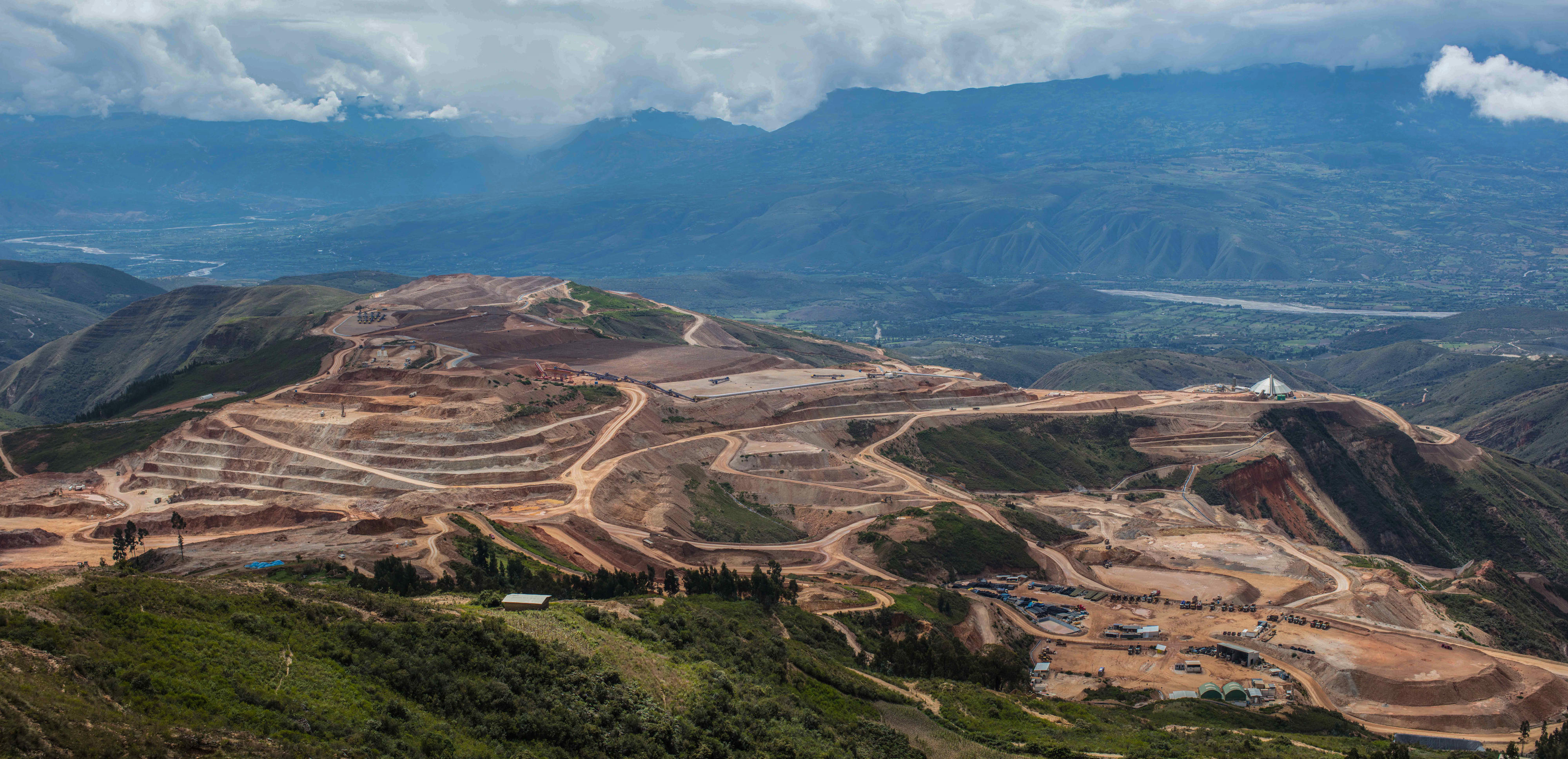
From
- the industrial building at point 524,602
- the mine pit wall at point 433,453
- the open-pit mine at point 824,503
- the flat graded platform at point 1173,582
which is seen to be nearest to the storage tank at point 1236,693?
the open-pit mine at point 824,503

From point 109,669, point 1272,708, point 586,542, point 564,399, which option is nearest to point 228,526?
point 586,542

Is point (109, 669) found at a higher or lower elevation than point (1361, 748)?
higher

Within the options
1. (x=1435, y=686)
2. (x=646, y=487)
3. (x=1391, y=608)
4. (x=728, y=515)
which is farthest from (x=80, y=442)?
(x=1391, y=608)

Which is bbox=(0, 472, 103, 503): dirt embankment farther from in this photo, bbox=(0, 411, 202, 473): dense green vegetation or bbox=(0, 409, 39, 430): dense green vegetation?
bbox=(0, 409, 39, 430): dense green vegetation

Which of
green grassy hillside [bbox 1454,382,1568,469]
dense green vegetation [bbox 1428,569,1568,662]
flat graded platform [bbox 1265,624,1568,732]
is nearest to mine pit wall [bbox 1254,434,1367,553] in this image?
dense green vegetation [bbox 1428,569,1568,662]

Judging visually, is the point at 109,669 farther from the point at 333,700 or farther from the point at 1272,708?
the point at 1272,708

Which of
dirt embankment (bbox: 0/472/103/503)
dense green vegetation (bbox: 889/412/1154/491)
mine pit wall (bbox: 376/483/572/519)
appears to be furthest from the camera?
dense green vegetation (bbox: 889/412/1154/491)
